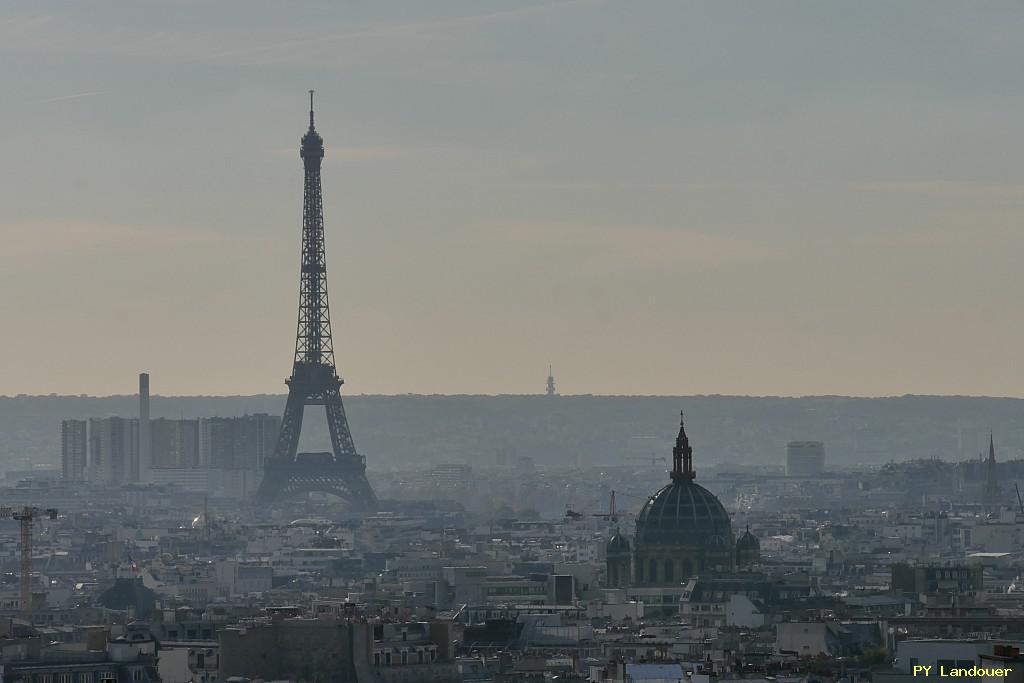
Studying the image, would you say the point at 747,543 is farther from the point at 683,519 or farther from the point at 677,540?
the point at 677,540

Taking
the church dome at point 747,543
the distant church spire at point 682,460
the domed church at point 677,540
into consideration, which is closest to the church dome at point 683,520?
the domed church at point 677,540

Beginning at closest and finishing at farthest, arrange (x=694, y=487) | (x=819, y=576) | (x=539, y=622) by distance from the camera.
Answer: (x=539, y=622) → (x=694, y=487) → (x=819, y=576)

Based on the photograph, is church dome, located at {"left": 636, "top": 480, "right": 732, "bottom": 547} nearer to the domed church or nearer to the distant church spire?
the domed church

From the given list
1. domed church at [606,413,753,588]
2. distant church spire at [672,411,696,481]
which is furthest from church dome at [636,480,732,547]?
distant church spire at [672,411,696,481]

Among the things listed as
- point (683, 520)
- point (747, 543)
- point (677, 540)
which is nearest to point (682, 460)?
point (683, 520)

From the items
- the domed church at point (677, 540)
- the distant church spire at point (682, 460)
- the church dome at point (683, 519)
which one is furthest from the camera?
the distant church spire at point (682, 460)

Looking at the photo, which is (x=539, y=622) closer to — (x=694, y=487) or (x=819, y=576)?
(x=694, y=487)

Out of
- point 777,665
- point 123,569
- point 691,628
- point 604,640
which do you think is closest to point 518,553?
point 123,569

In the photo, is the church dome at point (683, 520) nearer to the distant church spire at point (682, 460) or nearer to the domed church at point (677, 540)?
the domed church at point (677, 540)
